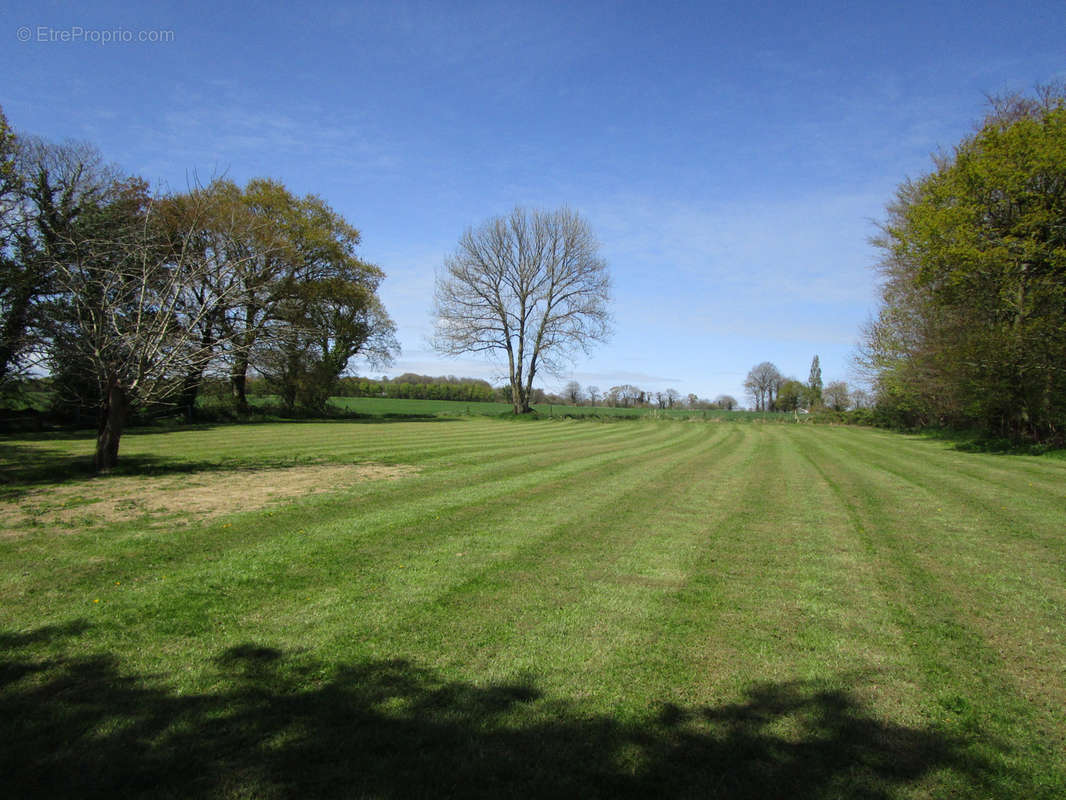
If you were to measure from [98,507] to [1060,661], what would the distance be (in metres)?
11.0

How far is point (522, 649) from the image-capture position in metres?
3.88

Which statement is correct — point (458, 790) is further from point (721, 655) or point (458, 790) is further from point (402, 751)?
point (721, 655)

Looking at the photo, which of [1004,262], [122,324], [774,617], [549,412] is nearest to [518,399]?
[549,412]

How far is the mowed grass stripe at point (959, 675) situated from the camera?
2844 millimetres

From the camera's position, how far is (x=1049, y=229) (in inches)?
673

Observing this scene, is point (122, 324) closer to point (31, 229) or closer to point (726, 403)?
point (31, 229)

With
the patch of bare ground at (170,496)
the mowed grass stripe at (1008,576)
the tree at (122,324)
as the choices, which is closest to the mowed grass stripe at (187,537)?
the patch of bare ground at (170,496)

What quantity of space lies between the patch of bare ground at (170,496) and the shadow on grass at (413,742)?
4.34m

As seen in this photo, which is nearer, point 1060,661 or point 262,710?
point 262,710

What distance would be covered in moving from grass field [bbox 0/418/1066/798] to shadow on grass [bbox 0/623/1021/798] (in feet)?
0.05

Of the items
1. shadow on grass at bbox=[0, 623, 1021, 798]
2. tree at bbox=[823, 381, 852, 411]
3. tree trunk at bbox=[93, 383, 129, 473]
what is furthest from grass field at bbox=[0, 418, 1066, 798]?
tree at bbox=[823, 381, 852, 411]

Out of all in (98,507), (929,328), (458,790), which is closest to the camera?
(458,790)

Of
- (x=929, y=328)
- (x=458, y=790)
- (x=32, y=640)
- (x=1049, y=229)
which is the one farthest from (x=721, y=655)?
(x=929, y=328)

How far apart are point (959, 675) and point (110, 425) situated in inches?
534
